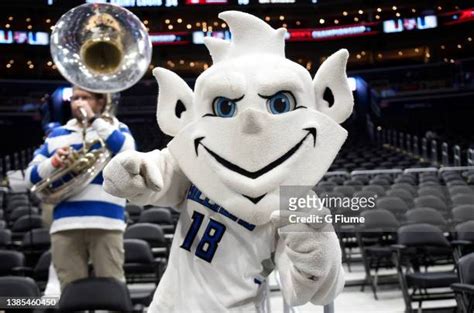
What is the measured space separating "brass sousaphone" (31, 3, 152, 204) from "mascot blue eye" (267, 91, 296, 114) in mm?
1576

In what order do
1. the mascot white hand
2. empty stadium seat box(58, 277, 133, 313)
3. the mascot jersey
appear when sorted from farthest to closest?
empty stadium seat box(58, 277, 133, 313)
the mascot jersey
the mascot white hand

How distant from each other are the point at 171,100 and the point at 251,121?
0.33m

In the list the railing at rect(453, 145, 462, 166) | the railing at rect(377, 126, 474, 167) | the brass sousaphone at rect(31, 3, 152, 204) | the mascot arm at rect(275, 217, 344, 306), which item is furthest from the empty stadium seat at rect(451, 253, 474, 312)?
the railing at rect(453, 145, 462, 166)

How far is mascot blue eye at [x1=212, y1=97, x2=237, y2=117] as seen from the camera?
67.1 inches

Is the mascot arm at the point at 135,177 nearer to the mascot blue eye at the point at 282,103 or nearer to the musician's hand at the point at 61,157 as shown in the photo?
the mascot blue eye at the point at 282,103

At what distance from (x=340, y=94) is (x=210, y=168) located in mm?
398

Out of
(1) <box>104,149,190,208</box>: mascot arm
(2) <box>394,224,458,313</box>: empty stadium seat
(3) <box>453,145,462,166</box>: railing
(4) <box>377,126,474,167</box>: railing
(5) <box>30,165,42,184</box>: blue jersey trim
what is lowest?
(4) <box>377,126,474,167</box>: railing

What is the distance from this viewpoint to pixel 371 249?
5.15 metres

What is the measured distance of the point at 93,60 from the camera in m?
3.49

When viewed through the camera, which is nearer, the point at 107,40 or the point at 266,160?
the point at 266,160

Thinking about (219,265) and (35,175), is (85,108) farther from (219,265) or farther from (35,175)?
(219,265)

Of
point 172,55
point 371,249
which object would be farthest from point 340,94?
point 172,55

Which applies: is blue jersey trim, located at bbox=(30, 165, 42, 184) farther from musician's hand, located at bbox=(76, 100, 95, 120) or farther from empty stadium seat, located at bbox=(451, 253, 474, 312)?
empty stadium seat, located at bbox=(451, 253, 474, 312)

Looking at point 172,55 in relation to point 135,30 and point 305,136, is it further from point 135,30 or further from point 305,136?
point 305,136
